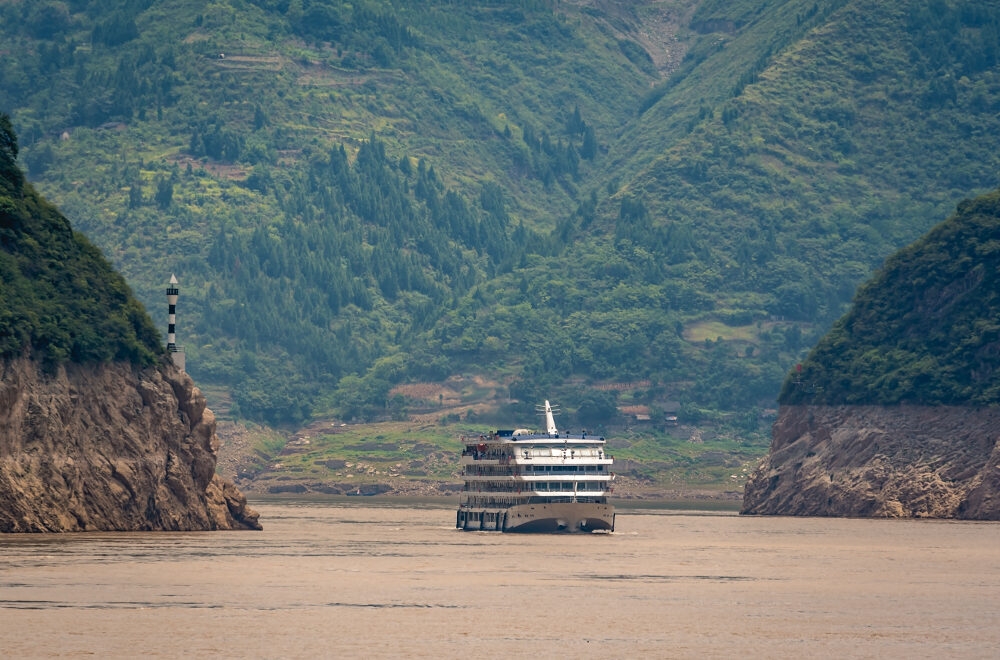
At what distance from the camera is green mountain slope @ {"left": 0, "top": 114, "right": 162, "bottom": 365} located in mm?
153500

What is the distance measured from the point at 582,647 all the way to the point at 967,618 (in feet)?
82.6

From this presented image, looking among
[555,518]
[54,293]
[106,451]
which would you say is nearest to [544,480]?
[555,518]

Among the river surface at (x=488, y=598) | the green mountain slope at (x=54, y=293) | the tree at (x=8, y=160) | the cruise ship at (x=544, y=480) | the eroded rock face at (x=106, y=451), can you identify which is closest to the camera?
the river surface at (x=488, y=598)

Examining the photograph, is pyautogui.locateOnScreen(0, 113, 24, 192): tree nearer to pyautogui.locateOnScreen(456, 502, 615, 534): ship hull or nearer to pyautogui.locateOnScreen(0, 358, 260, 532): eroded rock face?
pyautogui.locateOnScreen(0, 358, 260, 532): eroded rock face

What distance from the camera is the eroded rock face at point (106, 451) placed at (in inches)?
5743

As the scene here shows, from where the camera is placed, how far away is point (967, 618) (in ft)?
355

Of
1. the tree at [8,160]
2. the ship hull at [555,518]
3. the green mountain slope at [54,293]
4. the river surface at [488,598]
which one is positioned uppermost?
the tree at [8,160]

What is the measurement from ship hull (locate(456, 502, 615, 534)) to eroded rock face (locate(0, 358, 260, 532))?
26.2 meters

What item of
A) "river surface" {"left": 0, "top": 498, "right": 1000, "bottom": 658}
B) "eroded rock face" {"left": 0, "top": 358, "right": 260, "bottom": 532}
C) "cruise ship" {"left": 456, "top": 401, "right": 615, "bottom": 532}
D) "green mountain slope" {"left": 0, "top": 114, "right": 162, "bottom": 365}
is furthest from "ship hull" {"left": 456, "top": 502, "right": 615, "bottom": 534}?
"green mountain slope" {"left": 0, "top": 114, "right": 162, "bottom": 365}

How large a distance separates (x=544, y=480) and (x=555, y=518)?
540 cm

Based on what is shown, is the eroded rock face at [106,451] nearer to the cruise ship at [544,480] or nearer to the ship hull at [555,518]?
the cruise ship at [544,480]

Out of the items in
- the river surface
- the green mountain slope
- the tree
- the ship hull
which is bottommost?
the river surface

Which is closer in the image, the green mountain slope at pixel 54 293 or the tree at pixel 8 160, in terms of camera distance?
the green mountain slope at pixel 54 293

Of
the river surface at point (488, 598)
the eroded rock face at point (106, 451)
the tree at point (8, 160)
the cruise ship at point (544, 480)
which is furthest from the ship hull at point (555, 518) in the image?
the tree at point (8, 160)
